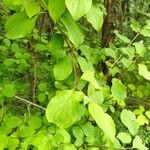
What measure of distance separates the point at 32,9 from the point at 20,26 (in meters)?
0.08

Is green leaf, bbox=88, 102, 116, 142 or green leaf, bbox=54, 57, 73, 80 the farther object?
green leaf, bbox=54, 57, 73, 80

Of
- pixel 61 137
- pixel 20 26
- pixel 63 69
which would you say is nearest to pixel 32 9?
pixel 20 26

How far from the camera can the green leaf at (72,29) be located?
0.95m

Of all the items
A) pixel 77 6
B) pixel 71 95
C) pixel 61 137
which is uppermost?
pixel 77 6

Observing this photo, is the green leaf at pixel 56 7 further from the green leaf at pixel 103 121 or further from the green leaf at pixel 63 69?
the green leaf at pixel 63 69

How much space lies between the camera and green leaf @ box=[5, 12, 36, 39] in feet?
3.20

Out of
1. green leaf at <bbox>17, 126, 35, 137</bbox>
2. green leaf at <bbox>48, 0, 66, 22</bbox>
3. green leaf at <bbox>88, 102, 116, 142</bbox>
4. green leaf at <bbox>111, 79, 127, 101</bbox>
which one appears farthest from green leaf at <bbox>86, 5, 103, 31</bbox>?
green leaf at <bbox>17, 126, 35, 137</bbox>

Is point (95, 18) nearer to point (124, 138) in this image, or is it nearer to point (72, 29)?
point (72, 29)

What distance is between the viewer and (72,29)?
97cm

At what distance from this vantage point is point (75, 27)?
38.5 inches

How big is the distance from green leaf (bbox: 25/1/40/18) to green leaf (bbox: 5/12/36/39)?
0.05m

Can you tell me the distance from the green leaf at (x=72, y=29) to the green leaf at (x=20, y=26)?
0.09 m

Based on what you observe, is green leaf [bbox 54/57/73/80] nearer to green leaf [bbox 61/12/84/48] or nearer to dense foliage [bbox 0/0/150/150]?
dense foliage [bbox 0/0/150/150]

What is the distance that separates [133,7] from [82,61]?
4.54 m
